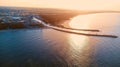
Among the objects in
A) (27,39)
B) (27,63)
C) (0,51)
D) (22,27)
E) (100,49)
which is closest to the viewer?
(27,63)

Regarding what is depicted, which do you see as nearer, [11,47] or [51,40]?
[11,47]

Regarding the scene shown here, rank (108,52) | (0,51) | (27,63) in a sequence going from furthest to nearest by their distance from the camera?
(108,52), (0,51), (27,63)

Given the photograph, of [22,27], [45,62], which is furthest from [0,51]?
[22,27]

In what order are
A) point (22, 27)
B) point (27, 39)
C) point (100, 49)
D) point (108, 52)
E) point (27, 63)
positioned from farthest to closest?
point (22, 27) → point (27, 39) → point (100, 49) → point (108, 52) → point (27, 63)

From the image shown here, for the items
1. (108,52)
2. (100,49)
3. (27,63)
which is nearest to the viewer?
(27,63)

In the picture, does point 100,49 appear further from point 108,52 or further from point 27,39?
point 27,39

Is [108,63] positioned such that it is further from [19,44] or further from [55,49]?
[19,44]

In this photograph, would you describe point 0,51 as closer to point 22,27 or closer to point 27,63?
point 27,63

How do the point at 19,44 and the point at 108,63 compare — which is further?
the point at 19,44

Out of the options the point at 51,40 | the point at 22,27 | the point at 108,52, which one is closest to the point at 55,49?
the point at 51,40
